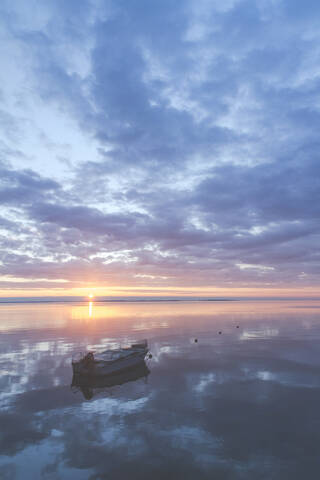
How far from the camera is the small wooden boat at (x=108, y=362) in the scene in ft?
142

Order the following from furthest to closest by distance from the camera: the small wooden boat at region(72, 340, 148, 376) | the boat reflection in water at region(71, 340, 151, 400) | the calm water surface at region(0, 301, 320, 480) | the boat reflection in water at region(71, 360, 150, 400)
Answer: the small wooden boat at region(72, 340, 148, 376)
the boat reflection in water at region(71, 340, 151, 400)
the boat reflection in water at region(71, 360, 150, 400)
the calm water surface at region(0, 301, 320, 480)

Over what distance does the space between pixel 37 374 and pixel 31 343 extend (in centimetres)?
3124

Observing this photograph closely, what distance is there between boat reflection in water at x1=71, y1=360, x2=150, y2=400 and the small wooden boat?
0.55 metres

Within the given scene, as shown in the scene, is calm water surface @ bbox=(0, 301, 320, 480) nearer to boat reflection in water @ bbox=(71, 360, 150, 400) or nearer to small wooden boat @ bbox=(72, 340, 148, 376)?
boat reflection in water @ bbox=(71, 360, 150, 400)

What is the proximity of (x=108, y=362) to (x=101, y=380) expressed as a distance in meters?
3.13

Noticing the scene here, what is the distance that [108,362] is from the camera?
46625mm

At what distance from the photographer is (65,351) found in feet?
208

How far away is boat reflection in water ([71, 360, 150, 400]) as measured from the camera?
129 ft

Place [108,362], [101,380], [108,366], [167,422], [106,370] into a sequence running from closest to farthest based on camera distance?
[167,422] → [101,380] → [106,370] → [108,366] → [108,362]

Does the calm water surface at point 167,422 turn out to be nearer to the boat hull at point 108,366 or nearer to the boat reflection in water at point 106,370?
the boat reflection in water at point 106,370

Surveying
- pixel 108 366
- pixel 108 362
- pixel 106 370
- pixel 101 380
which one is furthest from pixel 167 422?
pixel 108 362

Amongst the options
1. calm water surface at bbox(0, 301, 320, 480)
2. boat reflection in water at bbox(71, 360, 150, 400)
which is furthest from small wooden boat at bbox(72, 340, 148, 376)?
calm water surface at bbox(0, 301, 320, 480)

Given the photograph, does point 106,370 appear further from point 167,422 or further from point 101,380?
point 167,422

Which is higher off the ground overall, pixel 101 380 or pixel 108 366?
pixel 108 366
